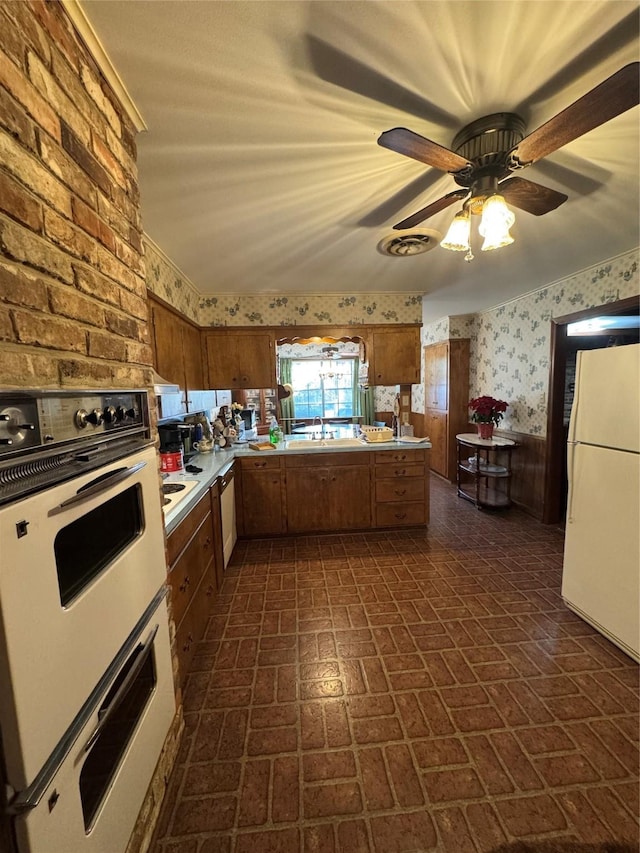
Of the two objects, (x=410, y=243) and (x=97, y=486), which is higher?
(x=410, y=243)

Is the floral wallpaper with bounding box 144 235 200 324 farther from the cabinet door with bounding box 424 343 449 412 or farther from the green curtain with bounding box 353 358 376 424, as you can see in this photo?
the green curtain with bounding box 353 358 376 424

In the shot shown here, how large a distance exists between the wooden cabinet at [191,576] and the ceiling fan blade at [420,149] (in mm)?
1687

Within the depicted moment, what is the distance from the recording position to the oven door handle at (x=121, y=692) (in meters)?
0.78

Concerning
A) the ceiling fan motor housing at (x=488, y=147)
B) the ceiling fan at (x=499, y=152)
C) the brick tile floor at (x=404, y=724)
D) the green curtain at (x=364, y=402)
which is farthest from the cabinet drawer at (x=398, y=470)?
the green curtain at (x=364, y=402)

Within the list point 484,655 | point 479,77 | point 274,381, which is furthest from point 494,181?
point 274,381

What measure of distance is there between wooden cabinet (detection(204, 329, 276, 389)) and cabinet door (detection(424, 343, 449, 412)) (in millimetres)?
2718

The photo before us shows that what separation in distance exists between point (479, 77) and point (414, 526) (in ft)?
10.3

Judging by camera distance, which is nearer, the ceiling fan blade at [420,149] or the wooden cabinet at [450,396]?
the ceiling fan blade at [420,149]

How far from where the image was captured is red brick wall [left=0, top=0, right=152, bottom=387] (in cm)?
69

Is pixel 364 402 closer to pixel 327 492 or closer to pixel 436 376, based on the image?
pixel 436 376

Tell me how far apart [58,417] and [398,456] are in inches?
112

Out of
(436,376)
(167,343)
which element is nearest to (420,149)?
(167,343)

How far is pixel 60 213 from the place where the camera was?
833 mm

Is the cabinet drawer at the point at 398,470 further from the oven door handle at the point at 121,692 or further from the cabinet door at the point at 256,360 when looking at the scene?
the oven door handle at the point at 121,692
